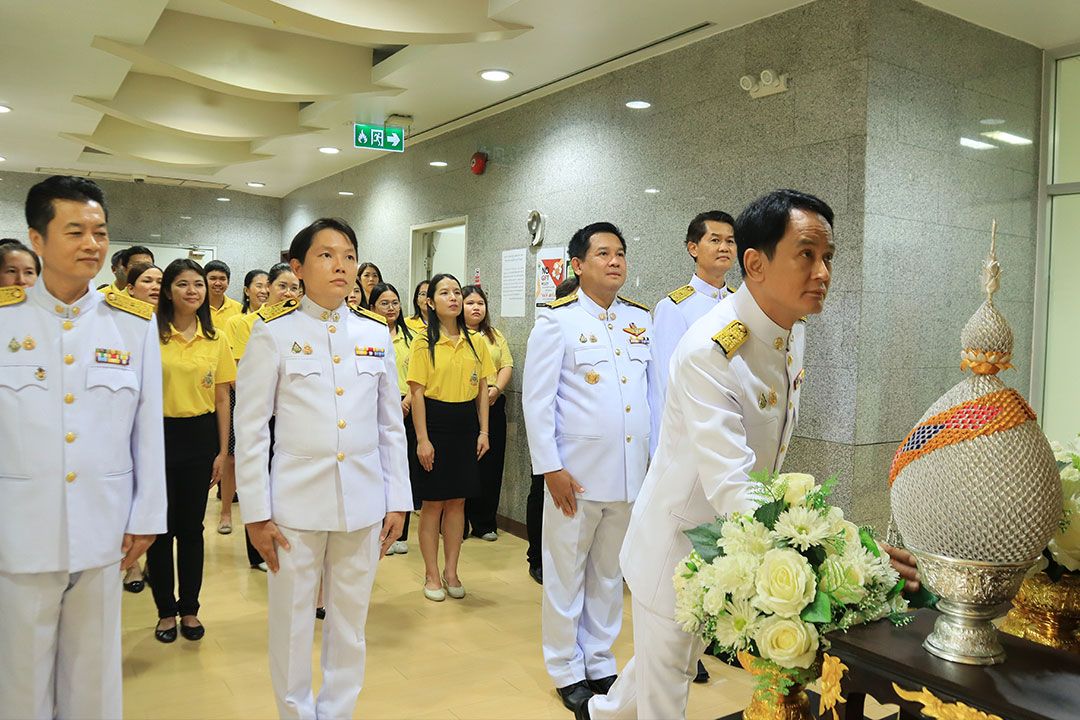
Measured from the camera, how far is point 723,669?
3596mm

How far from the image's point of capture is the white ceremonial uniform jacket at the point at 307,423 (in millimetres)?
2527

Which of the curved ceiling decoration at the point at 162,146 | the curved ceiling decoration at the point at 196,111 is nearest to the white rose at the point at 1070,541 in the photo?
the curved ceiling decoration at the point at 196,111

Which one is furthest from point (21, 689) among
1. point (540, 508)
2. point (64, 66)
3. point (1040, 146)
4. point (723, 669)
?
point (1040, 146)

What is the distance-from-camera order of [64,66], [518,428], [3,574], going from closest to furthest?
1. [3,574]
2. [64,66]
3. [518,428]

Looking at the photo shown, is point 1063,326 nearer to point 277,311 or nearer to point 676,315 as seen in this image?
point 676,315

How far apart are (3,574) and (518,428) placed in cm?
403

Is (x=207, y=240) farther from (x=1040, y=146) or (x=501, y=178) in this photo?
(x=1040, y=146)

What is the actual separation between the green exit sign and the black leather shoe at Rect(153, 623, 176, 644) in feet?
12.7

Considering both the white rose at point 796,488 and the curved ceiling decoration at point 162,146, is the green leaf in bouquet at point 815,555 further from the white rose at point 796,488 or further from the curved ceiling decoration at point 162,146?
the curved ceiling decoration at point 162,146

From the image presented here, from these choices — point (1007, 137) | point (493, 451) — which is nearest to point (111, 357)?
point (493, 451)

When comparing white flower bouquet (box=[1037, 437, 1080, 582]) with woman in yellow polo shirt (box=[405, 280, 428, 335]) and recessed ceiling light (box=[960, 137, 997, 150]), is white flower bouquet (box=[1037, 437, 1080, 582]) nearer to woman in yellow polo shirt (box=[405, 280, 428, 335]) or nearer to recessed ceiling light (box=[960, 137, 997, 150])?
recessed ceiling light (box=[960, 137, 997, 150])

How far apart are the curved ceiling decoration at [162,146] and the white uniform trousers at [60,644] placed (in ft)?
21.3

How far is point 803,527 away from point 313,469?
5.50 feet

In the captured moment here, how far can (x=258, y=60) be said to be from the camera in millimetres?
→ 5594
